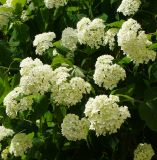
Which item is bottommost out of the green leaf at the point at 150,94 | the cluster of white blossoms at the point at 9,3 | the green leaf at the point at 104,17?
the green leaf at the point at 150,94

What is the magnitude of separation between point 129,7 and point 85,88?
588mm

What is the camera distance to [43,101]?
2.69 meters

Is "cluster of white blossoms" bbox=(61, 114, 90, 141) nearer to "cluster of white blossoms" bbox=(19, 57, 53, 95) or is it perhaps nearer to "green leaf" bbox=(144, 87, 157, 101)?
"cluster of white blossoms" bbox=(19, 57, 53, 95)

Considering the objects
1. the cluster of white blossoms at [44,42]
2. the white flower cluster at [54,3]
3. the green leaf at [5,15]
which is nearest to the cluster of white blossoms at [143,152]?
the cluster of white blossoms at [44,42]

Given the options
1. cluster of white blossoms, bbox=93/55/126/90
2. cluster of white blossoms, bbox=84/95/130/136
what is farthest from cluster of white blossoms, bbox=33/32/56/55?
cluster of white blossoms, bbox=84/95/130/136

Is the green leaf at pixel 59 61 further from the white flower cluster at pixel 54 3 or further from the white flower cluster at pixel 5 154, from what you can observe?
the white flower cluster at pixel 5 154

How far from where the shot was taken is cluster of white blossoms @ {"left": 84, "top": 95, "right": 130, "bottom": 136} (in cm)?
237

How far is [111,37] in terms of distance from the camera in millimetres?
2857

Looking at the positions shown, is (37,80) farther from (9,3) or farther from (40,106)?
(9,3)

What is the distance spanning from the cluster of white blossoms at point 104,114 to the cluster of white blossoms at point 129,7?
0.67 metres

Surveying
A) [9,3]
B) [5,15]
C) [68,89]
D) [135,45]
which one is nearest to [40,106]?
[68,89]

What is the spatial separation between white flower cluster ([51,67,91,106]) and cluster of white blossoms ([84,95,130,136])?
0.14 metres

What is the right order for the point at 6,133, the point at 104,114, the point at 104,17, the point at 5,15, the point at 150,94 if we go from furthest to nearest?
the point at 5,15
the point at 104,17
the point at 6,133
the point at 150,94
the point at 104,114

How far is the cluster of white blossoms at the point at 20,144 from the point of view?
2814mm
